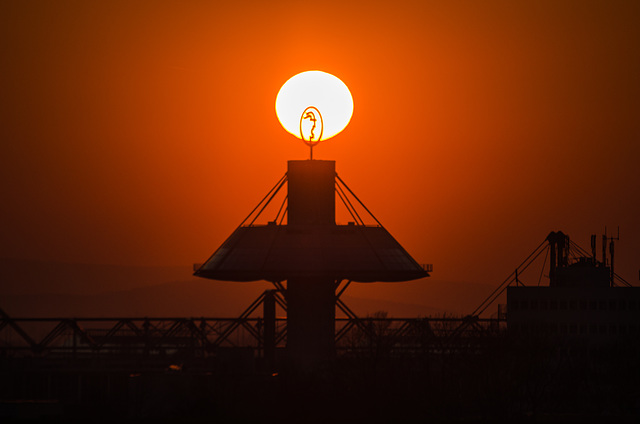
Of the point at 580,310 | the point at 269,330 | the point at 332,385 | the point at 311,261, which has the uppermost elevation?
the point at 580,310

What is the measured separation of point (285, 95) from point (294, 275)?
16152 millimetres

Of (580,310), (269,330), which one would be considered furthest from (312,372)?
(580,310)

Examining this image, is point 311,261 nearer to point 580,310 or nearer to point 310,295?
point 310,295

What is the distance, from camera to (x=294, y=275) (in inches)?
3728

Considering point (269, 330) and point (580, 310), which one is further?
point (580, 310)

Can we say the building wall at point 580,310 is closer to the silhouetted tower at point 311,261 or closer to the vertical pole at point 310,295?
the silhouetted tower at point 311,261

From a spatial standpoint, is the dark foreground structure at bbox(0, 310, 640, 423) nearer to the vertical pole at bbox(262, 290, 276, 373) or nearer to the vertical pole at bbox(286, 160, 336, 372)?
the vertical pole at bbox(262, 290, 276, 373)

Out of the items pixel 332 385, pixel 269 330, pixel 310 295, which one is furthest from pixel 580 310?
pixel 310 295

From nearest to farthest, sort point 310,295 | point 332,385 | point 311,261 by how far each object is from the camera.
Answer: point 311,261 → point 332,385 → point 310,295

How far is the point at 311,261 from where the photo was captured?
312 feet

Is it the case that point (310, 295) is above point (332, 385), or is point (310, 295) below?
above

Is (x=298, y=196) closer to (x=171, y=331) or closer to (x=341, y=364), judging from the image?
(x=341, y=364)

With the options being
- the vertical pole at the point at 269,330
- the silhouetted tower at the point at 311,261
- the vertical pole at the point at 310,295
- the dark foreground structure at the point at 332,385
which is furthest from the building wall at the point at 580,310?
the vertical pole at the point at 310,295

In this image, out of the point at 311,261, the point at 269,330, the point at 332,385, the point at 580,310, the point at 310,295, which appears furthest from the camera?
the point at 580,310
